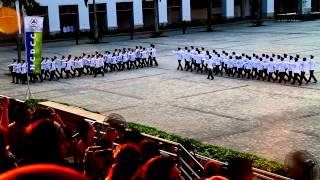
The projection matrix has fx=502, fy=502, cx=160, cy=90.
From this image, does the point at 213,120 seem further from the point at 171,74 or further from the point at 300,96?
the point at 171,74

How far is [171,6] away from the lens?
54219 mm

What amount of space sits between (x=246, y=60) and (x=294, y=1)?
147 ft

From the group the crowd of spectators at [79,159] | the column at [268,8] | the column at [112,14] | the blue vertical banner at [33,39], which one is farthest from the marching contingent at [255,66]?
the column at [268,8]

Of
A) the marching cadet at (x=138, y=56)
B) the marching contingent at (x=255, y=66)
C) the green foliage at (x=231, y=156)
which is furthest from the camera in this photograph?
the marching cadet at (x=138, y=56)

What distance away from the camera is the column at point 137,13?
51.4m

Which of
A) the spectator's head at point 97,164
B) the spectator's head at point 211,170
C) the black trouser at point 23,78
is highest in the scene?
the spectator's head at point 97,164

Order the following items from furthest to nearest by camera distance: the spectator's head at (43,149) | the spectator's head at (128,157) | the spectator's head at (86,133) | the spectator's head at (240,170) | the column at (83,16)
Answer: the column at (83,16), the spectator's head at (86,133), the spectator's head at (128,157), the spectator's head at (240,170), the spectator's head at (43,149)

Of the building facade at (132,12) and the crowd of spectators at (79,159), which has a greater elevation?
the building facade at (132,12)

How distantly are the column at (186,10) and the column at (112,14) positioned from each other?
25.8ft

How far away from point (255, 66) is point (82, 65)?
27.7 feet

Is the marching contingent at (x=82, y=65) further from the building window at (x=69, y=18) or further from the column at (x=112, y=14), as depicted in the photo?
the column at (x=112, y=14)

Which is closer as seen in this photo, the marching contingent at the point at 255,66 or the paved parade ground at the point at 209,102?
the paved parade ground at the point at 209,102

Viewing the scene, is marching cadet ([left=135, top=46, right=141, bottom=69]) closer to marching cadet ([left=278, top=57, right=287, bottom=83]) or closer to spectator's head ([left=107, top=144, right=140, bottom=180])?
marching cadet ([left=278, top=57, right=287, bottom=83])

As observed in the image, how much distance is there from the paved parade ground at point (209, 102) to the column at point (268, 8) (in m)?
28.8
